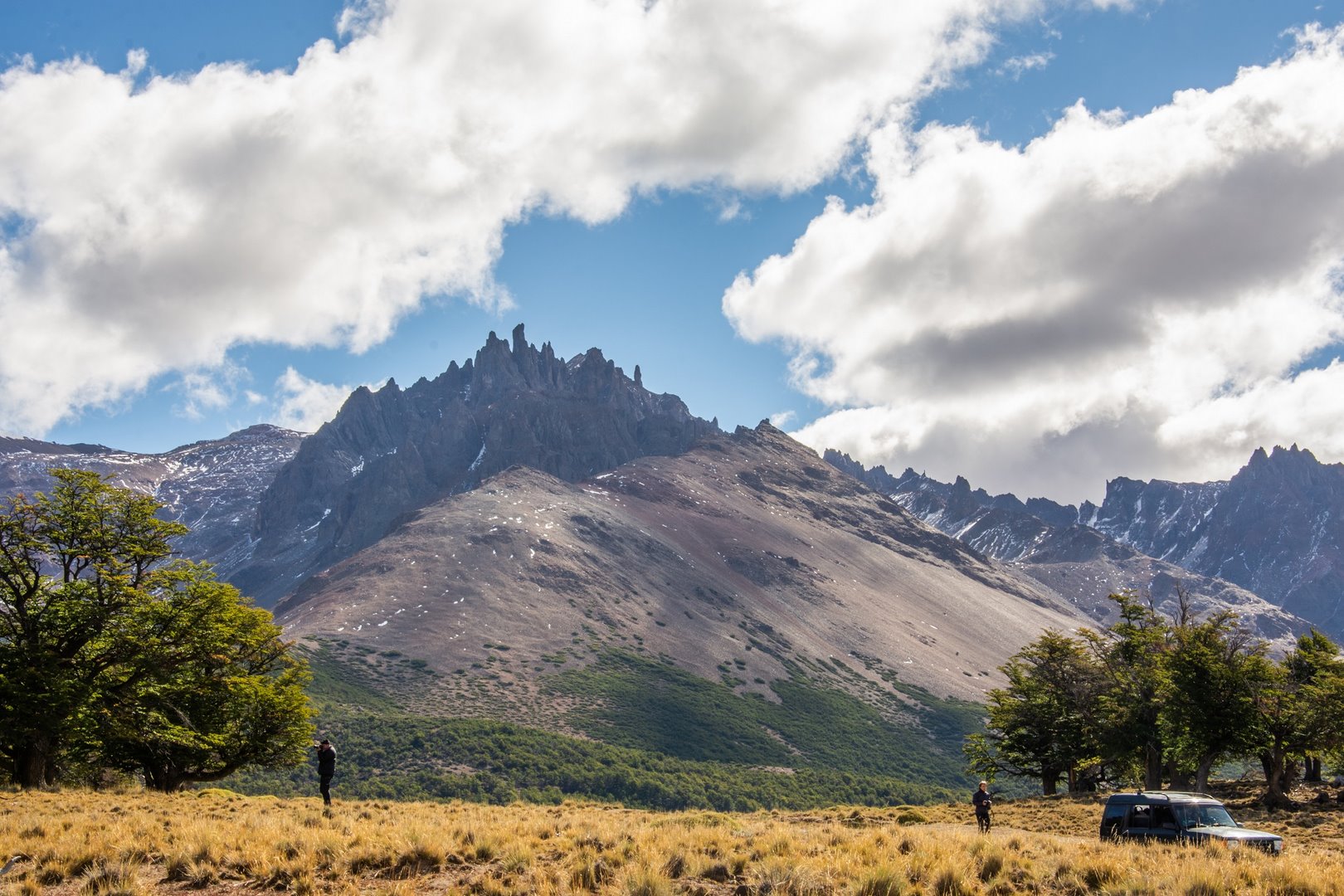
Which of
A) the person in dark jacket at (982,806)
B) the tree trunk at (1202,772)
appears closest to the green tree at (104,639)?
the person in dark jacket at (982,806)

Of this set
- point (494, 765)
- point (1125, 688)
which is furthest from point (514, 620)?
point (1125, 688)

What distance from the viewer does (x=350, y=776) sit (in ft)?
363

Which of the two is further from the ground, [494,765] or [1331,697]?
[1331,697]

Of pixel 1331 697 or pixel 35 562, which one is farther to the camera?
pixel 1331 697

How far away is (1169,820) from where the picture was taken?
71.3ft

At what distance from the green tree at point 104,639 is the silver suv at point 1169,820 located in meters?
32.9

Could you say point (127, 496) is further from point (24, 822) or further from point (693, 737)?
point (693, 737)

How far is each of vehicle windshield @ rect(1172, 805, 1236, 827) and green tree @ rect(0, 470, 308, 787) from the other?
3431 cm

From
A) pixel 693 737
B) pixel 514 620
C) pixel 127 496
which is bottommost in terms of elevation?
pixel 693 737

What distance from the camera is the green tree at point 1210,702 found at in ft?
138

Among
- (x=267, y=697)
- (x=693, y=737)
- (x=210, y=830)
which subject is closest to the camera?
(x=210, y=830)

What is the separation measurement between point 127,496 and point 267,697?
1051 centimetres

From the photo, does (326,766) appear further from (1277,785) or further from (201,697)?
(1277,785)

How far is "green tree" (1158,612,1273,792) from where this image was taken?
42.2m
